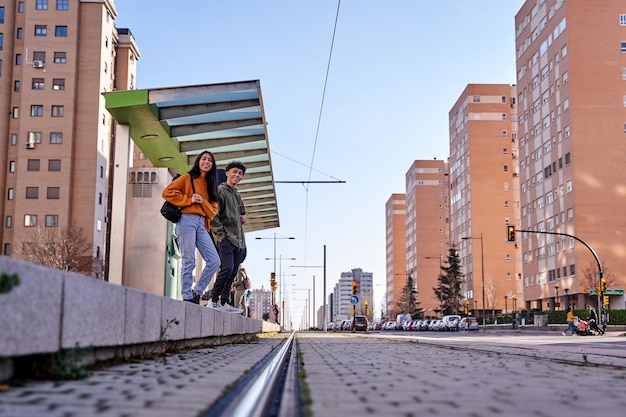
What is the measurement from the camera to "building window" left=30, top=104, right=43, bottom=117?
7281 centimetres

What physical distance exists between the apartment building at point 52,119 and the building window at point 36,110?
3.8 inches

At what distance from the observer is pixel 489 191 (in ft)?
380

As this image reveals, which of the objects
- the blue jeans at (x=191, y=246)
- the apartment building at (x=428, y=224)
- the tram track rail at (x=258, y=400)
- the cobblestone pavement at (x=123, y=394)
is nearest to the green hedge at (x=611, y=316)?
the blue jeans at (x=191, y=246)

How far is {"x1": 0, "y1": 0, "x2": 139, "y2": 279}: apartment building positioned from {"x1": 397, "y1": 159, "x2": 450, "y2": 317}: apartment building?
9220 cm

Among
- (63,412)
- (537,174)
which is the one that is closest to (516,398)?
(63,412)

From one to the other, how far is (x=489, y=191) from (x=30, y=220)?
70.6 meters

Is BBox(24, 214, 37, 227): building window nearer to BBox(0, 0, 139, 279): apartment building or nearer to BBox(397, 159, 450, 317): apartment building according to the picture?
BBox(0, 0, 139, 279): apartment building

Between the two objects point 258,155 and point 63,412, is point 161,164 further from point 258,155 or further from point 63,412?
point 63,412

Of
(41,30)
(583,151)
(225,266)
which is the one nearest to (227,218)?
(225,266)

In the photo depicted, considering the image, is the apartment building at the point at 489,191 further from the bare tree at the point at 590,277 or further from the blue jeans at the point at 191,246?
the blue jeans at the point at 191,246

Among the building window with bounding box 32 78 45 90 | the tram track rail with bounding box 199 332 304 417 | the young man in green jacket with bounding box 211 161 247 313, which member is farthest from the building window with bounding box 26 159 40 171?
the tram track rail with bounding box 199 332 304 417

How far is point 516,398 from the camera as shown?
178 inches

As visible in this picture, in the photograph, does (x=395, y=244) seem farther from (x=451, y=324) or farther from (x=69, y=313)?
(x=69, y=313)

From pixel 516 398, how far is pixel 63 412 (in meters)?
2.65
